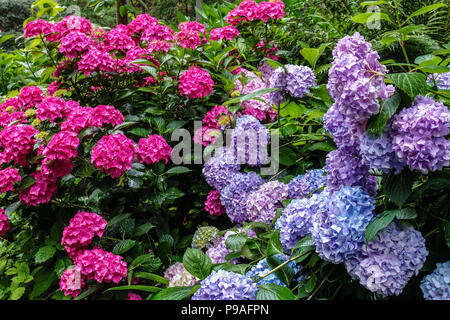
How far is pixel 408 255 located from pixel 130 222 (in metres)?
1.31

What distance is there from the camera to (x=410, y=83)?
88 centimetres

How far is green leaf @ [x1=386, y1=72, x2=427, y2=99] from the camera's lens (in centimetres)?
87

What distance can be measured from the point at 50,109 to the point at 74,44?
44 cm

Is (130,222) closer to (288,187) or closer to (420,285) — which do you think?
(288,187)

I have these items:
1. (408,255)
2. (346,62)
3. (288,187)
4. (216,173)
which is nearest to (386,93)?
(346,62)

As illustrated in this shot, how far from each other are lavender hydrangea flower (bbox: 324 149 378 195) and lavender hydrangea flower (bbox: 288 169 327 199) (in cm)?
50

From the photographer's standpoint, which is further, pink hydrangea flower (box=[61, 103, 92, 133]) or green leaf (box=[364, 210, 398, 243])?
pink hydrangea flower (box=[61, 103, 92, 133])

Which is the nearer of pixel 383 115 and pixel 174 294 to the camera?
pixel 383 115

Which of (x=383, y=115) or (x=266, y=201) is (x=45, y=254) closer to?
(x=266, y=201)

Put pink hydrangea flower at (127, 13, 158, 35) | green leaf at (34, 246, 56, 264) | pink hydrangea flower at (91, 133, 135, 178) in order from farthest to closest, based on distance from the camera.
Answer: pink hydrangea flower at (127, 13, 158, 35)
green leaf at (34, 246, 56, 264)
pink hydrangea flower at (91, 133, 135, 178)

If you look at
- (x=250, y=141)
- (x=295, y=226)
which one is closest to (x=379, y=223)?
(x=295, y=226)

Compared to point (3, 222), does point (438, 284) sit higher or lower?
higher

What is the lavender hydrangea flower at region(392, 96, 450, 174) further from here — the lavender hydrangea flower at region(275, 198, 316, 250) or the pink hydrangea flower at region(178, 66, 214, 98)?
the pink hydrangea flower at region(178, 66, 214, 98)

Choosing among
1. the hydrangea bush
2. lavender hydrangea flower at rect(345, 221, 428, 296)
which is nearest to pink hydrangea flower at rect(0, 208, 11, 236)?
the hydrangea bush
